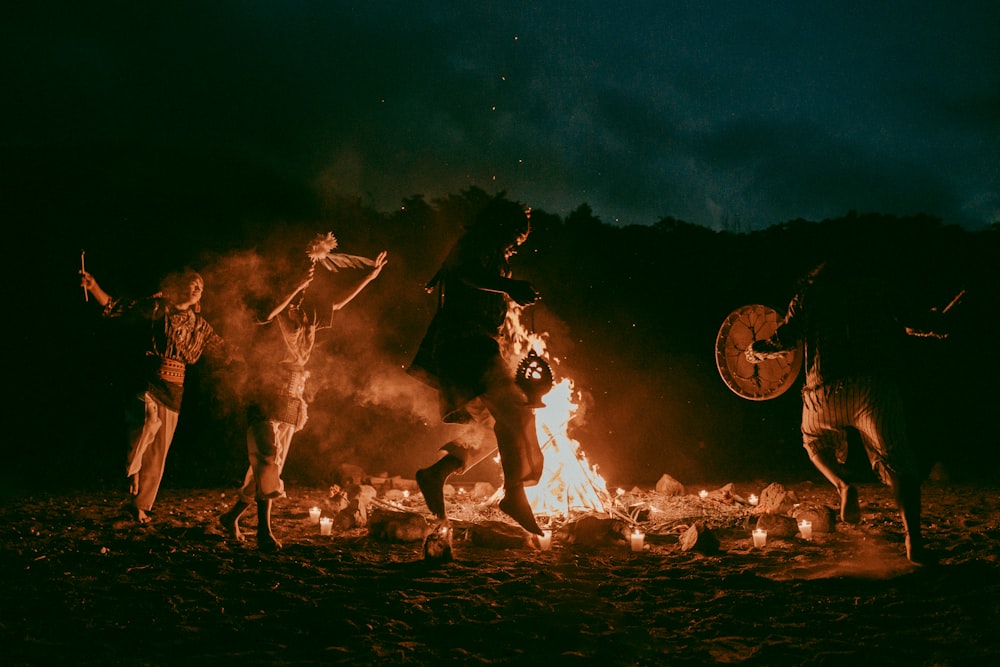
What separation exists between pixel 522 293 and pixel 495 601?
69.7 inches

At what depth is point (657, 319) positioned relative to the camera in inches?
437

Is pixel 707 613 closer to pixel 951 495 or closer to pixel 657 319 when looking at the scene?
pixel 951 495

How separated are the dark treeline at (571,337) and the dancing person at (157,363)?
2.53m

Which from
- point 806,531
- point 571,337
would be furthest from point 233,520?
point 571,337

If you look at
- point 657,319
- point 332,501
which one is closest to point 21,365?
point 332,501

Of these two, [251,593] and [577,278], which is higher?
[577,278]

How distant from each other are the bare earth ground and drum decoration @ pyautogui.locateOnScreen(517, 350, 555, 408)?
3.83 feet

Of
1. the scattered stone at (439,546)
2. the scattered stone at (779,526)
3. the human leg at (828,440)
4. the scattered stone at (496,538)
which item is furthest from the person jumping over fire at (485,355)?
the scattered stone at (779,526)

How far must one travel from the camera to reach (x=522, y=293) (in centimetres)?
376

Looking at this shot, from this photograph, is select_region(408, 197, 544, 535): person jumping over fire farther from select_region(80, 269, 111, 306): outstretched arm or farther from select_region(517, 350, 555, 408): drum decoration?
select_region(80, 269, 111, 306): outstretched arm

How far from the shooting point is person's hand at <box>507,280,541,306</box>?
3.72 meters

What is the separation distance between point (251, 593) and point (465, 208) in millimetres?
7663

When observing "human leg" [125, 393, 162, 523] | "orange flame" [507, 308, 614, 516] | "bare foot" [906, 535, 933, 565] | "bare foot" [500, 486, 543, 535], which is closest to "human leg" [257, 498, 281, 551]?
"human leg" [125, 393, 162, 523]

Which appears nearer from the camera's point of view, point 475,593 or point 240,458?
point 475,593
